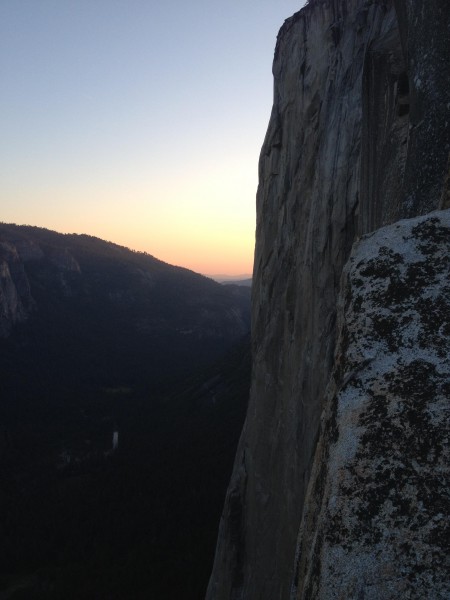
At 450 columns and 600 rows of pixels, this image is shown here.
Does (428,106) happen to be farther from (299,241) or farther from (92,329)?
(92,329)

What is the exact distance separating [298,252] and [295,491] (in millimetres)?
7041

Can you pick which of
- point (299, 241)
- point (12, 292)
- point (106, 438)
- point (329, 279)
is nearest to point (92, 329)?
point (12, 292)

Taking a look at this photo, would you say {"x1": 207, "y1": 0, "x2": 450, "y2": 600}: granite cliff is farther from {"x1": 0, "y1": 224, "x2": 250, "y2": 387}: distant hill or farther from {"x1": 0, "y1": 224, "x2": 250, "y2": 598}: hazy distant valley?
{"x1": 0, "y1": 224, "x2": 250, "y2": 387}: distant hill

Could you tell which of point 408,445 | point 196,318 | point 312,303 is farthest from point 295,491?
point 196,318

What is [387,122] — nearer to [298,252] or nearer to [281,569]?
[298,252]

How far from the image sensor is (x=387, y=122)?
8633mm

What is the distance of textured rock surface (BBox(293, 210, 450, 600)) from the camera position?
2.29 metres

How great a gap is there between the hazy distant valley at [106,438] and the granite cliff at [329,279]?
2452cm

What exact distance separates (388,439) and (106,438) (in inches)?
3731

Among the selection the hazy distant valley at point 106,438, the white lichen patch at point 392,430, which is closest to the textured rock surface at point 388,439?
the white lichen patch at point 392,430

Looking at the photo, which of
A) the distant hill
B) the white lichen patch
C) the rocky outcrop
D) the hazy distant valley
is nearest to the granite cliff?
the white lichen patch

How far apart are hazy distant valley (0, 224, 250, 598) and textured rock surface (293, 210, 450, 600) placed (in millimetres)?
37615

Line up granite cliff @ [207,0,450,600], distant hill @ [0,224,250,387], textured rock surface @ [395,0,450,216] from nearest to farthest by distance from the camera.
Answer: granite cliff @ [207,0,450,600] → textured rock surface @ [395,0,450,216] → distant hill @ [0,224,250,387]

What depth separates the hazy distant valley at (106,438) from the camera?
4422 cm
